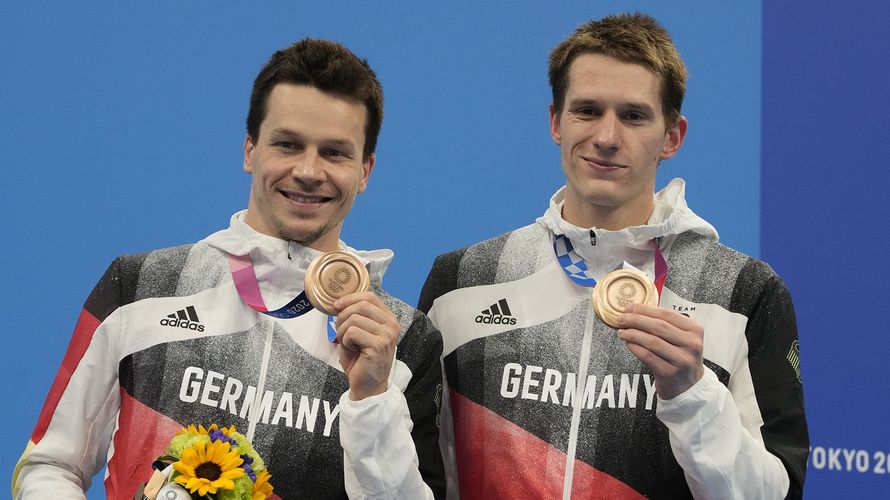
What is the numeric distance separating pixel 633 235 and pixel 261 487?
3.24ft

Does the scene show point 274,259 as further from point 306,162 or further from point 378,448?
point 378,448

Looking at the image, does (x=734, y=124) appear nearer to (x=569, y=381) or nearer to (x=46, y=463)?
(x=569, y=381)

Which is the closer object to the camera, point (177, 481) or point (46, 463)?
point (177, 481)

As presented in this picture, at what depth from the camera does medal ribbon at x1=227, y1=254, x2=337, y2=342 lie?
2701 millimetres

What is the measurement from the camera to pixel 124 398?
2.67 meters

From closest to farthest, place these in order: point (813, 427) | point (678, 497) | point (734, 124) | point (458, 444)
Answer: point (678, 497) → point (458, 444) → point (813, 427) → point (734, 124)

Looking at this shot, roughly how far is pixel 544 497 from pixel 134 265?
104 cm

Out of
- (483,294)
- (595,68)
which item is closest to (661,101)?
(595,68)

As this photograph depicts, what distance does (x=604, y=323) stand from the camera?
2533mm

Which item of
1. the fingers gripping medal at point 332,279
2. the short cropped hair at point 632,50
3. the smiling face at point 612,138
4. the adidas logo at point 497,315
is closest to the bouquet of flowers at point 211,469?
the fingers gripping medal at point 332,279

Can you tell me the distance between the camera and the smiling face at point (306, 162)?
2.70m

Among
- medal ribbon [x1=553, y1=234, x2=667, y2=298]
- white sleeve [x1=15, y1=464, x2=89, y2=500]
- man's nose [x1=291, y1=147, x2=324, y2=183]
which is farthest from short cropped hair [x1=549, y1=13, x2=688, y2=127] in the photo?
white sleeve [x1=15, y1=464, x2=89, y2=500]

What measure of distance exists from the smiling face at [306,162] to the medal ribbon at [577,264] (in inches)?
19.3

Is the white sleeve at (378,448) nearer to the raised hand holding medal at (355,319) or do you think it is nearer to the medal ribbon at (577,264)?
the raised hand holding medal at (355,319)
